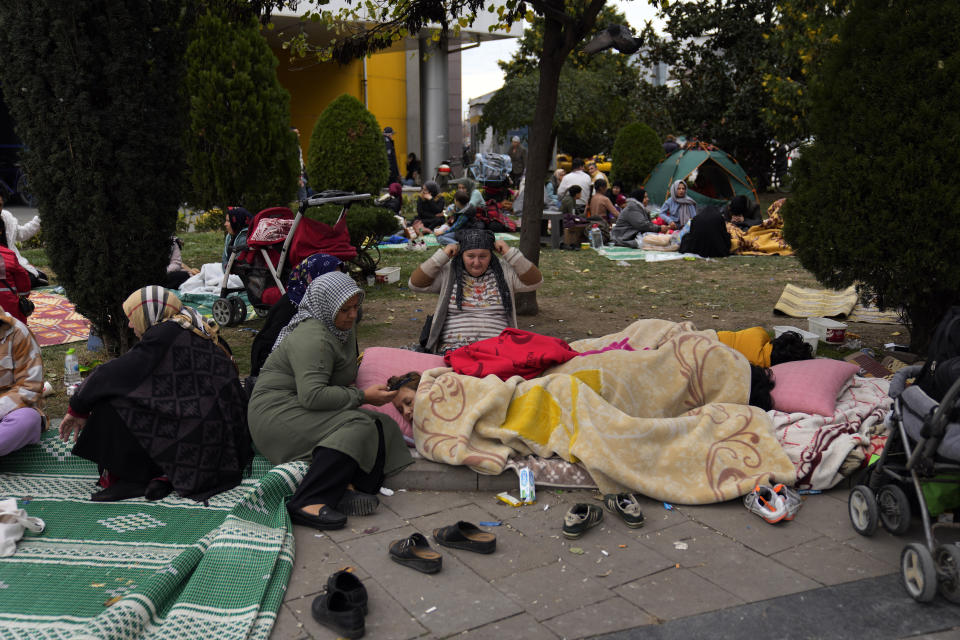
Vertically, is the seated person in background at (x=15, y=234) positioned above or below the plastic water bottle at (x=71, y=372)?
above

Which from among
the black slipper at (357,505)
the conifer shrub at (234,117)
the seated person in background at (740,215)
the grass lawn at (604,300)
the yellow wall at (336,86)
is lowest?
the black slipper at (357,505)

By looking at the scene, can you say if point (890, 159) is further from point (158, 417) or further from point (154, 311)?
point (158, 417)

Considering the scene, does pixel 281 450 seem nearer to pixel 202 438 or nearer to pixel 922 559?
pixel 202 438

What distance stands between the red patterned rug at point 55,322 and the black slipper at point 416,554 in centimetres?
547

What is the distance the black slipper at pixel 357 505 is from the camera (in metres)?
4.14

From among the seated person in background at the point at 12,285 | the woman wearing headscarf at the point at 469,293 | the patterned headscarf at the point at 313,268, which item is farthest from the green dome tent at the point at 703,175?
the seated person in background at the point at 12,285

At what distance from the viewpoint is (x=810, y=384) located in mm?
4961

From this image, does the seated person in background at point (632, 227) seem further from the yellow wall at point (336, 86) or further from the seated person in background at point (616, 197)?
the yellow wall at point (336, 86)

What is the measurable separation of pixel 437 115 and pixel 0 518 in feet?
72.1

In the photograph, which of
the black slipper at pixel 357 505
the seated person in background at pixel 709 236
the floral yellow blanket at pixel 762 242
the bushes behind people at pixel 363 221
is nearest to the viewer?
the black slipper at pixel 357 505

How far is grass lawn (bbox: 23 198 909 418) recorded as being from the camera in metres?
7.88

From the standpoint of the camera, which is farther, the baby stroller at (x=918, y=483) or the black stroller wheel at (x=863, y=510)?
the black stroller wheel at (x=863, y=510)

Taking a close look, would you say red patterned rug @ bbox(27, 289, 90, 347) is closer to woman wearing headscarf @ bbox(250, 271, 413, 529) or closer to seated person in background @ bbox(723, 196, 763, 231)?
woman wearing headscarf @ bbox(250, 271, 413, 529)

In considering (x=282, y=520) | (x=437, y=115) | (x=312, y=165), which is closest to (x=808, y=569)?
(x=282, y=520)
